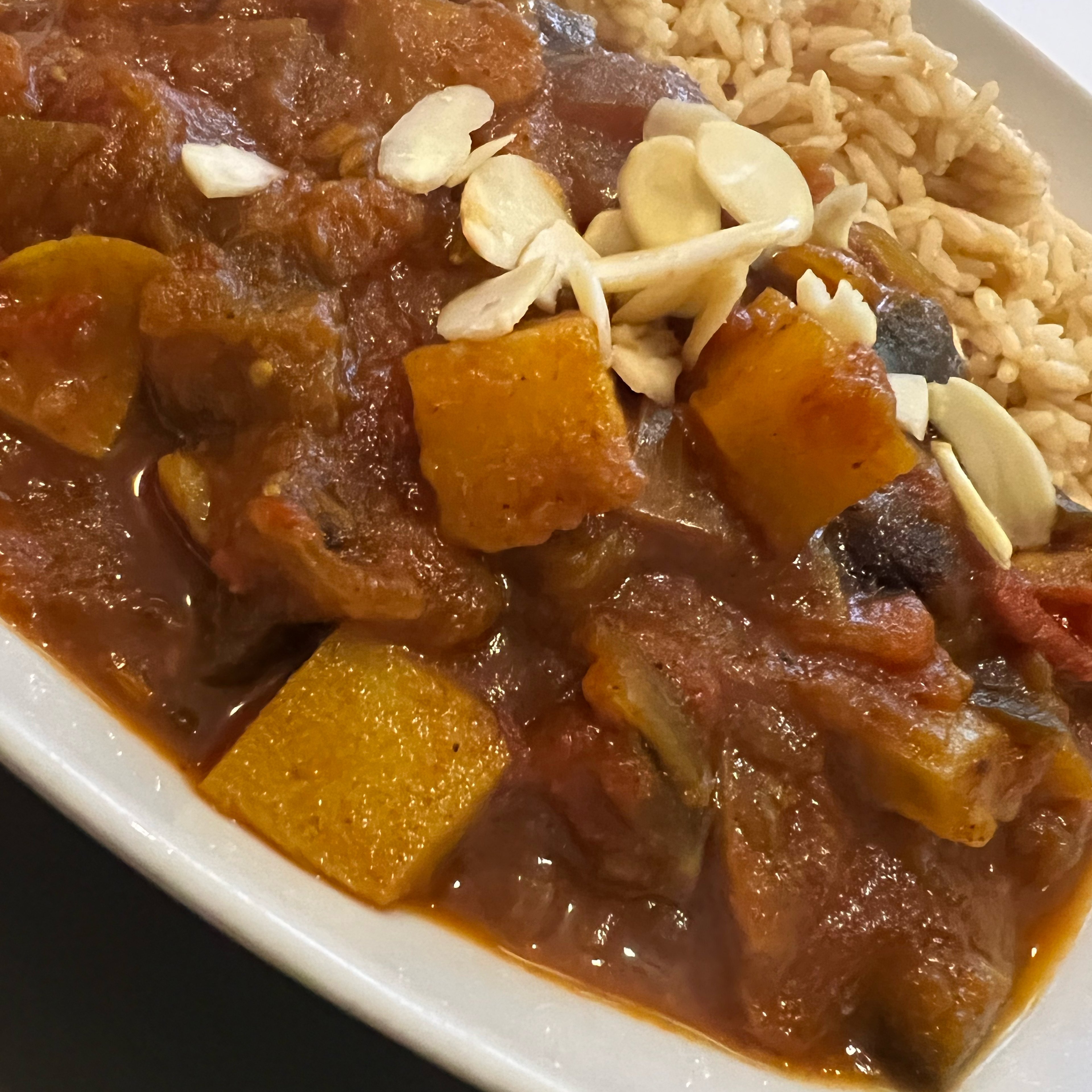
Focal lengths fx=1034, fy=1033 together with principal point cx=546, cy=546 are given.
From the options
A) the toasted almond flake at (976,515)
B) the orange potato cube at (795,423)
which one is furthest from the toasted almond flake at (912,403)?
the orange potato cube at (795,423)

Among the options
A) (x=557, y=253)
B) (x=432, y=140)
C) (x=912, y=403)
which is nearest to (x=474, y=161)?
(x=432, y=140)

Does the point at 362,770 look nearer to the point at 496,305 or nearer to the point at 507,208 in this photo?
the point at 496,305

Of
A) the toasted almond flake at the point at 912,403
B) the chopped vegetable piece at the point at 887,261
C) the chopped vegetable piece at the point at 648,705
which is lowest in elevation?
the chopped vegetable piece at the point at 648,705

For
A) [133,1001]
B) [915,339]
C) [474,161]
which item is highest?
[915,339]

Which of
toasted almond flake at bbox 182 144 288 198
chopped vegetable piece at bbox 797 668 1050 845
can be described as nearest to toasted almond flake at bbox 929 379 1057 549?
chopped vegetable piece at bbox 797 668 1050 845

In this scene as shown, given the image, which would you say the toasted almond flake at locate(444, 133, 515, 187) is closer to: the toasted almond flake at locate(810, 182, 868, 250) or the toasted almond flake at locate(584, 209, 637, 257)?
the toasted almond flake at locate(584, 209, 637, 257)

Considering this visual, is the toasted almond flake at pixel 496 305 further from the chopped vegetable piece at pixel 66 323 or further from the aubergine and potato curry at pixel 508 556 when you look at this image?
the chopped vegetable piece at pixel 66 323

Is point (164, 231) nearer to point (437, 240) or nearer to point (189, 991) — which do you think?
point (437, 240)
